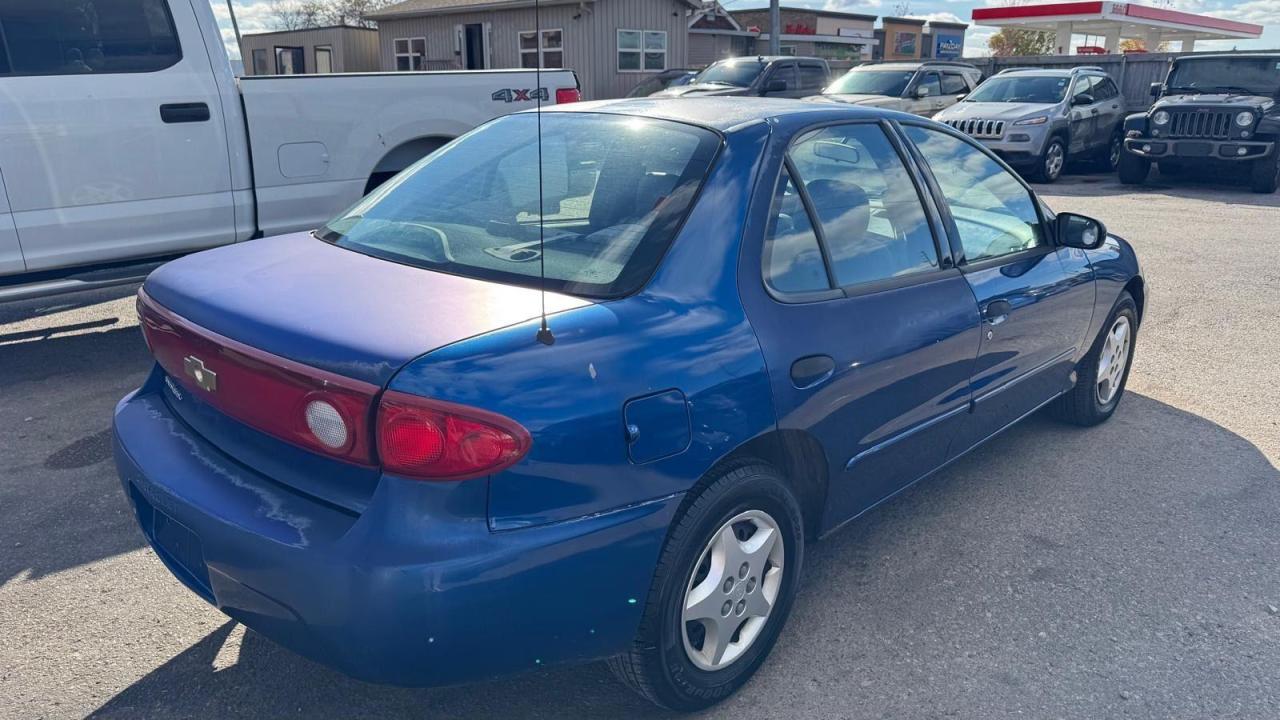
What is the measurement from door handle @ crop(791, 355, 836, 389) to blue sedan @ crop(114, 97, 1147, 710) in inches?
0.4

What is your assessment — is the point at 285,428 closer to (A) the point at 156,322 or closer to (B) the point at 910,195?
(A) the point at 156,322

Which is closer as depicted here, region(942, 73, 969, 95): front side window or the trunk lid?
the trunk lid

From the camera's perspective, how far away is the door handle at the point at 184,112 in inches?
212

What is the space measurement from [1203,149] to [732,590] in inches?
550

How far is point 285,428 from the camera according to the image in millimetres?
2291

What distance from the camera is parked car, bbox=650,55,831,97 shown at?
17.8 metres

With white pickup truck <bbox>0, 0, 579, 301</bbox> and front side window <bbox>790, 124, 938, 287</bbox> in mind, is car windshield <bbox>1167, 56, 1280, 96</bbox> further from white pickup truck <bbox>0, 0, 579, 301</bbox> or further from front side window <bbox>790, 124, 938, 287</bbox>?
front side window <bbox>790, 124, 938, 287</bbox>

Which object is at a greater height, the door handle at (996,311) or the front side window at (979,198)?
the front side window at (979,198)

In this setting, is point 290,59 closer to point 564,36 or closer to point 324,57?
point 324,57

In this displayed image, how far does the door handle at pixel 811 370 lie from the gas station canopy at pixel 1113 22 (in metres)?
36.5

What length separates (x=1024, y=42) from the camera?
55.8 meters

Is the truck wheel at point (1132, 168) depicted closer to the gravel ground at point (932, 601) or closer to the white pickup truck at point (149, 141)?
the gravel ground at point (932, 601)

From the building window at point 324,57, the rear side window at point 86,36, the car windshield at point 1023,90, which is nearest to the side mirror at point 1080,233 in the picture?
the rear side window at point 86,36

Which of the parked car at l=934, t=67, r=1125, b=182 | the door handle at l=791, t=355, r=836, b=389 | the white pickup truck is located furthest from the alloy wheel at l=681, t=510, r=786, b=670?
the parked car at l=934, t=67, r=1125, b=182
